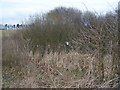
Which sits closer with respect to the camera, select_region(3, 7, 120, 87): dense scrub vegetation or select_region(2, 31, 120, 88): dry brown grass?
select_region(2, 31, 120, 88): dry brown grass

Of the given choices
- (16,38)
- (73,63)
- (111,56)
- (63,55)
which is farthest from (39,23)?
(111,56)

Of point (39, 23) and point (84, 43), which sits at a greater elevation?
point (39, 23)

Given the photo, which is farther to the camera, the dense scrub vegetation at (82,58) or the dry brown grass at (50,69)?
the dense scrub vegetation at (82,58)

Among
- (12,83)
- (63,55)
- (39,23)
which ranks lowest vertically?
(12,83)

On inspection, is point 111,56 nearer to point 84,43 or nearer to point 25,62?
point 84,43

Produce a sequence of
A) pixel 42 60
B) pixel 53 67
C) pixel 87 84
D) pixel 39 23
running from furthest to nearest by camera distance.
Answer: pixel 39 23
pixel 42 60
pixel 53 67
pixel 87 84

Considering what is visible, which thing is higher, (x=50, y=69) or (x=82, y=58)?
(x=82, y=58)

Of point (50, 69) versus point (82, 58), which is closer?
point (50, 69)

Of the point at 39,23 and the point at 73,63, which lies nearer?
the point at 73,63

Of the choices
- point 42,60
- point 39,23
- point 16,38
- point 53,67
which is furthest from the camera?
point 39,23

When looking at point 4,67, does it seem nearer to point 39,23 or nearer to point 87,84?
point 87,84

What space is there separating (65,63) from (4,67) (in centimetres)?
208

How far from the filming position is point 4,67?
8.31 m

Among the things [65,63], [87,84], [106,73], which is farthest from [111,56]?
[65,63]
